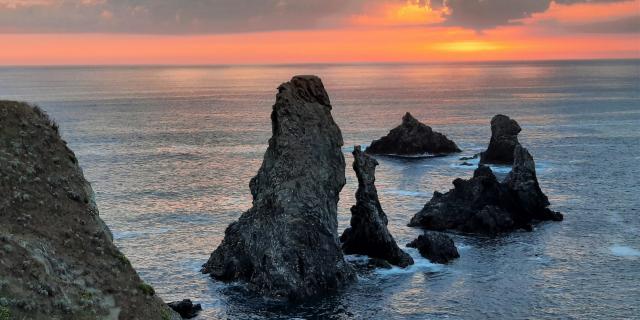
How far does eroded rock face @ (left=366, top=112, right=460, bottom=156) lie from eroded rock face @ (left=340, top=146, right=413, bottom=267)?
74.2 meters

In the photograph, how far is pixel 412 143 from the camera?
499 ft

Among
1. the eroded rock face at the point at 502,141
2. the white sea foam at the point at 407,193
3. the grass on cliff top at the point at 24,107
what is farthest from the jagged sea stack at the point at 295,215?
the eroded rock face at the point at 502,141

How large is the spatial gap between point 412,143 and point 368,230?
258 ft

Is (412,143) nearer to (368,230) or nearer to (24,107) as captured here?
(368,230)

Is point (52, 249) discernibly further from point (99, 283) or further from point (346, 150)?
point (346, 150)

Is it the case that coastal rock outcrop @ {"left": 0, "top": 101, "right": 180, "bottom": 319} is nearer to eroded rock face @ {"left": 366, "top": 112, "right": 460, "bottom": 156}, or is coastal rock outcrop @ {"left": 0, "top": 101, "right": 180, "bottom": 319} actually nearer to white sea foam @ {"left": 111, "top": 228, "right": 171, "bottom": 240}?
white sea foam @ {"left": 111, "top": 228, "right": 171, "bottom": 240}

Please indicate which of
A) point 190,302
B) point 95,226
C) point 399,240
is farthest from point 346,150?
point 95,226

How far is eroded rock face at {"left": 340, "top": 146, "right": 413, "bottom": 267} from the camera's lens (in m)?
74.1

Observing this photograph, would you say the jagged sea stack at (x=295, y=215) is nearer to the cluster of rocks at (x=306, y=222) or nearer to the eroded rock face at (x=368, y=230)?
the cluster of rocks at (x=306, y=222)

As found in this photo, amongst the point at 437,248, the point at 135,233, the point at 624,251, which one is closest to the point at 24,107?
the point at 135,233

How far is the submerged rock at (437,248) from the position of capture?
7475 cm

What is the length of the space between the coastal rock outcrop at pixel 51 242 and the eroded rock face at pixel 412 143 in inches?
4406

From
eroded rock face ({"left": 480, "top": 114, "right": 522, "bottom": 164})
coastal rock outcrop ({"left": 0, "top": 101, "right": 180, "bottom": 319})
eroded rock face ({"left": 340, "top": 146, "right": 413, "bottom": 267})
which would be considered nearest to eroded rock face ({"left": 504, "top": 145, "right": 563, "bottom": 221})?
eroded rock face ({"left": 340, "top": 146, "right": 413, "bottom": 267})

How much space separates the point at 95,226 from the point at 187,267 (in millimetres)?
30306
